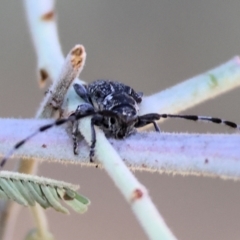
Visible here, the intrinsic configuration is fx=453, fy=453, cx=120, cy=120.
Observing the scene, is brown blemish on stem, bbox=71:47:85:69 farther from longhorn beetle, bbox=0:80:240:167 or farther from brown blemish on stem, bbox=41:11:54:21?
brown blemish on stem, bbox=41:11:54:21

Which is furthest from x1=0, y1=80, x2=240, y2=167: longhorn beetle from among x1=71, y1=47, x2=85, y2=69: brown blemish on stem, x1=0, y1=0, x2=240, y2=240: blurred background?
x1=0, y1=0, x2=240, y2=240: blurred background

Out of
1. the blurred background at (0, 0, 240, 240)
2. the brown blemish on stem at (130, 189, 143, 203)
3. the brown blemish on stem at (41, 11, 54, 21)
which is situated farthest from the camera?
the blurred background at (0, 0, 240, 240)

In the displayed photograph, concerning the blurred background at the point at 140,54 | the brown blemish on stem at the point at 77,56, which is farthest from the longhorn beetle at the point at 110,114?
the blurred background at the point at 140,54

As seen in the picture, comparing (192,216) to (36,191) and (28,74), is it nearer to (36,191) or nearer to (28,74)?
(28,74)

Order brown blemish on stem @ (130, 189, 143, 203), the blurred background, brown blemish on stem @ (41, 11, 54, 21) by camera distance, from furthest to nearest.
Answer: the blurred background < brown blemish on stem @ (41, 11, 54, 21) < brown blemish on stem @ (130, 189, 143, 203)

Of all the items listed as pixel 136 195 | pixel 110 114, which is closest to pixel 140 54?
pixel 110 114

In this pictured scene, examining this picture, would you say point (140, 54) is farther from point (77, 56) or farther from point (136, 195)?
point (136, 195)
